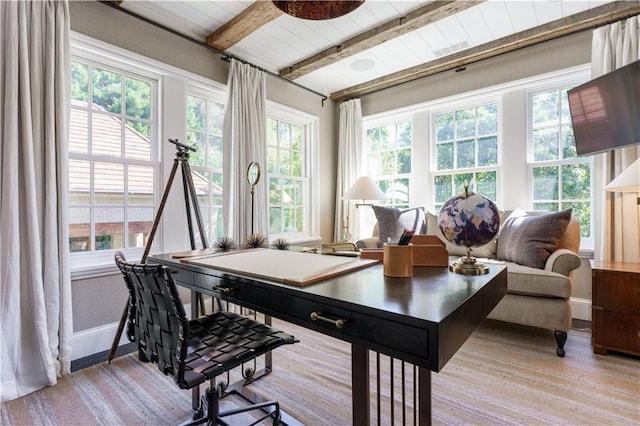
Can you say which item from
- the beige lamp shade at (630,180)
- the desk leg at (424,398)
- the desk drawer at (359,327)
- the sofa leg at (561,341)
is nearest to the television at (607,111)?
the beige lamp shade at (630,180)

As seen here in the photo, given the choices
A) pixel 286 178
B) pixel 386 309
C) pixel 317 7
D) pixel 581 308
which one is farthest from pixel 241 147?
pixel 581 308

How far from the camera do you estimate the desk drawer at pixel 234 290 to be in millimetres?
1075

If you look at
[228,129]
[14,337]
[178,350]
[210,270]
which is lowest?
[14,337]

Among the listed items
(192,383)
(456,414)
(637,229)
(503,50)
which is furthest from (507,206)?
(192,383)

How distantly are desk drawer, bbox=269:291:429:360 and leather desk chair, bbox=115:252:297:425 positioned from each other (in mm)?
334

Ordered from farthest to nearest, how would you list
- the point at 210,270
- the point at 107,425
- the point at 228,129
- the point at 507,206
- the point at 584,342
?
the point at 507,206 < the point at 228,129 < the point at 584,342 < the point at 107,425 < the point at 210,270

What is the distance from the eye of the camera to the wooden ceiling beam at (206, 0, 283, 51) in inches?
91.6

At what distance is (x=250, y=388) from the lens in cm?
181

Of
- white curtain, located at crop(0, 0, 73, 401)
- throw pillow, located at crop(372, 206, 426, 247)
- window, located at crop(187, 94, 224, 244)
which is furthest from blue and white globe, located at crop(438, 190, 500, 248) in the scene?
window, located at crop(187, 94, 224, 244)

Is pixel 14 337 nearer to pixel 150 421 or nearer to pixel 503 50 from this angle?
pixel 150 421

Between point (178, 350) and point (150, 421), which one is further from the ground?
point (178, 350)

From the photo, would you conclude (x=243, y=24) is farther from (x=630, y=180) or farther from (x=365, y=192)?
(x=630, y=180)

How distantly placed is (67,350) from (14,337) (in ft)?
0.95

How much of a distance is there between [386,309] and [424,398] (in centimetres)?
45
